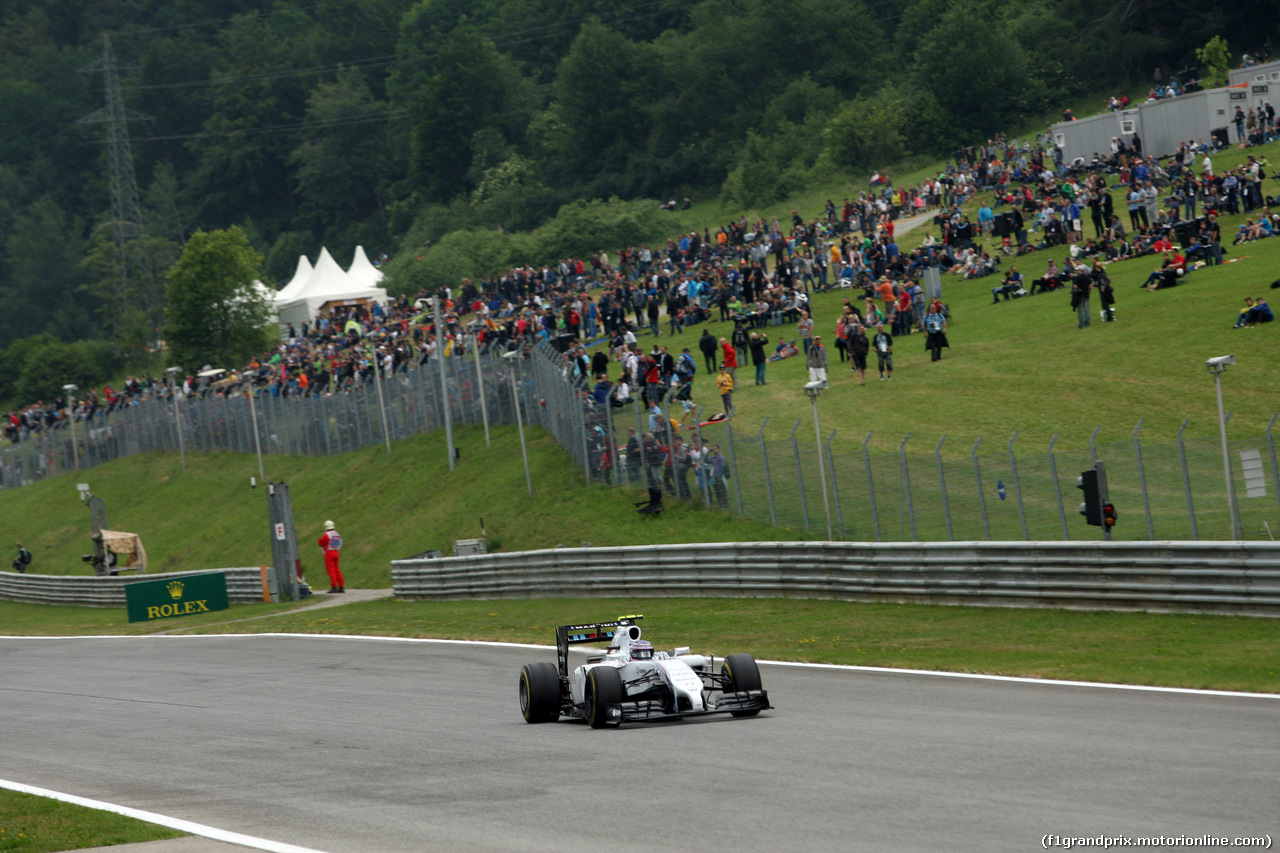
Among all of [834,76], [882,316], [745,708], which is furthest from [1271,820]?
[834,76]

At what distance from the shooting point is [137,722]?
1636cm

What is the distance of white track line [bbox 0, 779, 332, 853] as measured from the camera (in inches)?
366

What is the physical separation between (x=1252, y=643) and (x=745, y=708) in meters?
6.36

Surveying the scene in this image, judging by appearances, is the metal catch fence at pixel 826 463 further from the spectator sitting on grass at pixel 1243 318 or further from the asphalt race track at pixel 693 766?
the spectator sitting on grass at pixel 1243 318

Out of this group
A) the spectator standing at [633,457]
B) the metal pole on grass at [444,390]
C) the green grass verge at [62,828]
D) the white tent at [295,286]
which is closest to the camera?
the green grass verge at [62,828]

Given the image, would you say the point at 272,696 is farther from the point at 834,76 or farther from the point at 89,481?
the point at 834,76

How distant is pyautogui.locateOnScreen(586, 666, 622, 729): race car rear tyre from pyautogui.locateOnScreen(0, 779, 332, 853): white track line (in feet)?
13.8

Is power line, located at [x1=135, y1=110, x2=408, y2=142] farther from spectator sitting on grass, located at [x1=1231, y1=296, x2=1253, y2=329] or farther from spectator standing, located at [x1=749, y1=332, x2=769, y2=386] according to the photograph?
spectator sitting on grass, located at [x1=1231, y1=296, x2=1253, y2=329]

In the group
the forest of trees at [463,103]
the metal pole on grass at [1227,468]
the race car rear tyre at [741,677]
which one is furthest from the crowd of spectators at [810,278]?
the forest of trees at [463,103]

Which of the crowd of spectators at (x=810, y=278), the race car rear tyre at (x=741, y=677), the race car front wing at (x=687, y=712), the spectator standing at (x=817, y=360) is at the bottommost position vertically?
the race car front wing at (x=687, y=712)

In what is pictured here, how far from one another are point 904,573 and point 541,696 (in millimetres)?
9960

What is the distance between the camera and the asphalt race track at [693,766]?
890 centimetres

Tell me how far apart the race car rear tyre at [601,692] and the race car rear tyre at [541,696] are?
69 centimetres

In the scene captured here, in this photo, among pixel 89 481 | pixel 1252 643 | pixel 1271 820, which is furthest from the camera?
pixel 89 481
